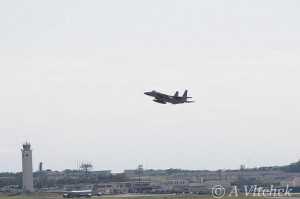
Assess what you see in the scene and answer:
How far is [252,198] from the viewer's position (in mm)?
182500

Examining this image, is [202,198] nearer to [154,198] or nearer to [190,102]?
[154,198]

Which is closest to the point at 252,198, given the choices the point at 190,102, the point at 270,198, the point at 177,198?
the point at 270,198

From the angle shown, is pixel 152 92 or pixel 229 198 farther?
pixel 229 198

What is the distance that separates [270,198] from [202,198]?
17.1 metres

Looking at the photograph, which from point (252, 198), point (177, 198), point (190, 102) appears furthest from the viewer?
point (177, 198)

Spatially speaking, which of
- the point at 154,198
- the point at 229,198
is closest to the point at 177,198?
the point at 154,198

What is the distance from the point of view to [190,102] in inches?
5423

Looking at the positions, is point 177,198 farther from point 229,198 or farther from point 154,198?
point 229,198

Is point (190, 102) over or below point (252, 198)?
over

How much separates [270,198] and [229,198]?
9453 mm

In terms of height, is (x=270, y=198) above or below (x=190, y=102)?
below

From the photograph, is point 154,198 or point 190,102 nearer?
point 190,102

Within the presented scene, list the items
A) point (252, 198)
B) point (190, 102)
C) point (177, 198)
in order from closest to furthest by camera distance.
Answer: point (190, 102) < point (252, 198) < point (177, 198)

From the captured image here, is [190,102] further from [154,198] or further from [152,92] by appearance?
[154,198]
